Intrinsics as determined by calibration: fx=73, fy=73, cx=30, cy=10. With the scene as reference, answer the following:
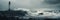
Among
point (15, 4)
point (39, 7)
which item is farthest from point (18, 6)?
point (39, 7)

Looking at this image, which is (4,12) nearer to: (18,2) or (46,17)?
(18,2)

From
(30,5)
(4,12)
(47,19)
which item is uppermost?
(30,5)

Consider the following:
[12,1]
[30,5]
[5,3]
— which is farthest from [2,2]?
[30,5]

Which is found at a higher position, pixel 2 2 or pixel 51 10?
pixel 2 2

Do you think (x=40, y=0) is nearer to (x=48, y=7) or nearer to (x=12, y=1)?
(x=48, y=7)

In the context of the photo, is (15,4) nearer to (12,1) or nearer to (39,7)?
(12,1)

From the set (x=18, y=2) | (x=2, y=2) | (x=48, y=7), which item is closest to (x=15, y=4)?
(x=18, y=2)

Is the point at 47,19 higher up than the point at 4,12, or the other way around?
the point at 4,12
